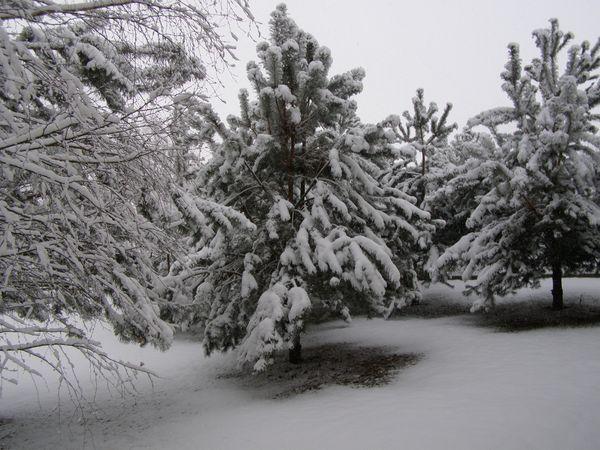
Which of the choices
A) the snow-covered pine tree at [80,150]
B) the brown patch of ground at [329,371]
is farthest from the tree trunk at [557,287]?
the snow-covered pine tree at [80,150]

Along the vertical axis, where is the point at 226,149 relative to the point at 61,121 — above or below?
above

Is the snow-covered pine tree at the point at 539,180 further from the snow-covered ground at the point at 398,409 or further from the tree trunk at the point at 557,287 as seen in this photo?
the snow-covered ground at the point at 398,409

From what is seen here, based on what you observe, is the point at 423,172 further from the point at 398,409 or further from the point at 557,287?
the point at 398,409

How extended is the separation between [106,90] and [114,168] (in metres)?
0.96

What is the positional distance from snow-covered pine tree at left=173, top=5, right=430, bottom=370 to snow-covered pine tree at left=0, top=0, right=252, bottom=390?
3.02 metres

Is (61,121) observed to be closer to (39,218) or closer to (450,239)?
(39,218)

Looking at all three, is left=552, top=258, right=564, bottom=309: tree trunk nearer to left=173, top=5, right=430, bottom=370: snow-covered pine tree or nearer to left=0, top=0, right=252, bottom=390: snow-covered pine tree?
left=173, top=5, right=430, bottom=370: snow-covered pine tree

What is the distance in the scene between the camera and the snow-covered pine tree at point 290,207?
23.2 ft

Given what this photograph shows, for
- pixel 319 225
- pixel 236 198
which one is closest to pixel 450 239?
pixel 319 225

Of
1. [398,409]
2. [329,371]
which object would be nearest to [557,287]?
[329,371]

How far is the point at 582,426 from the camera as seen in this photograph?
4.78 m

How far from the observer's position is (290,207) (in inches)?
316

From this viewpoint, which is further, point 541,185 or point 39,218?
point 541,185

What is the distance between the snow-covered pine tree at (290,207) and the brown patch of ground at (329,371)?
630 millimetres
